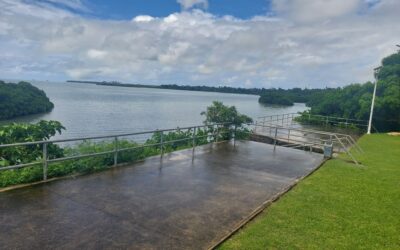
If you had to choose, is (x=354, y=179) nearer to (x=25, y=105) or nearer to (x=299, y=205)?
(x=299, y=205)

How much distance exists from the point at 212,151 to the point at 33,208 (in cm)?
718

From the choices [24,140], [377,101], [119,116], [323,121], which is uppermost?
[377,101]

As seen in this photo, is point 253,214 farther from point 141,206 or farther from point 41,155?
point 41,155

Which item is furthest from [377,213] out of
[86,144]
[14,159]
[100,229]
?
[14,159]

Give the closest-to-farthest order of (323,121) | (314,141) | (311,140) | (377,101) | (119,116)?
1. (314,141)
2. (311,140)
3. (377,101)
4. (323,121)
5. (119,116)

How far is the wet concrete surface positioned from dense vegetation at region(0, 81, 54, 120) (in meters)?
46.9

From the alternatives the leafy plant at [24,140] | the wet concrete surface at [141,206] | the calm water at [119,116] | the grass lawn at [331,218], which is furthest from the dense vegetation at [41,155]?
the calm water at [119,116]

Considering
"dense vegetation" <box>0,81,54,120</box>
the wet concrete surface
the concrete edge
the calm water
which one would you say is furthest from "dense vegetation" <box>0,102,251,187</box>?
"dense vegetation" <box>0,81,54,120</box>

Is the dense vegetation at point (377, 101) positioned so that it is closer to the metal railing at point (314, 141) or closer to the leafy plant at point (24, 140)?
the metal railing at point (314, 141)

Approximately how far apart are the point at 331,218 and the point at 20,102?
55.5 metres

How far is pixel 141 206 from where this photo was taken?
18.3 ft

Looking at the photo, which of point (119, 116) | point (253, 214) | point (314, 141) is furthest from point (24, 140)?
point (119, 116)

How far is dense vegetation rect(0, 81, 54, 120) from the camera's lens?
152 ft

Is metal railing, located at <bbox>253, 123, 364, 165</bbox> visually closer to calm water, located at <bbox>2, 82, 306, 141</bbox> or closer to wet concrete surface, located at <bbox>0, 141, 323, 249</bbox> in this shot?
wet concrete surface, located at <bbox>0, 141, 323, 249</bbox>
